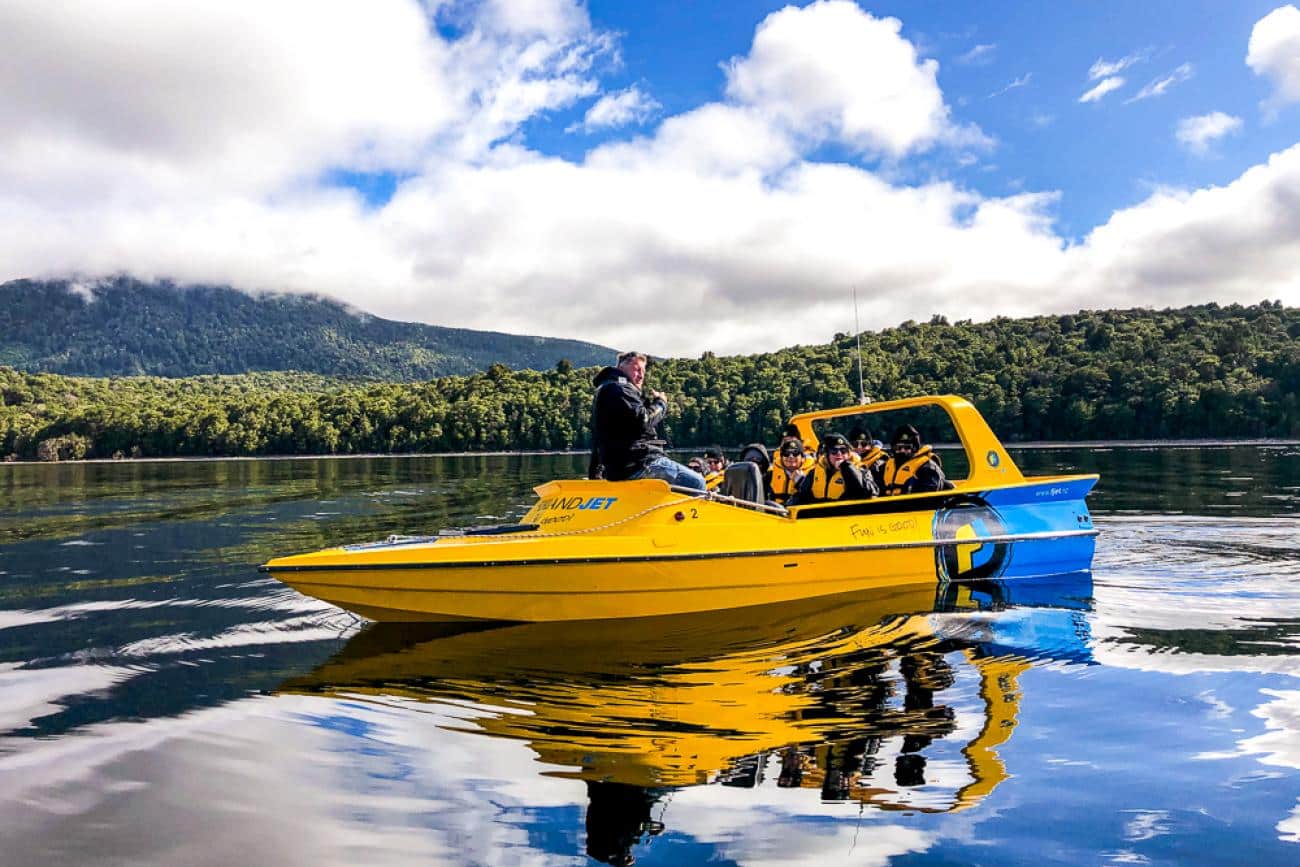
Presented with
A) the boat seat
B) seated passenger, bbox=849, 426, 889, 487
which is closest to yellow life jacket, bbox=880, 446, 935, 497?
seated passenger, bbox=849, 426, 889, 487

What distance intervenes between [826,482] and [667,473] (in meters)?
2.75

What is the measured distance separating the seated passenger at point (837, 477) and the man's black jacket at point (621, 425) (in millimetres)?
2414

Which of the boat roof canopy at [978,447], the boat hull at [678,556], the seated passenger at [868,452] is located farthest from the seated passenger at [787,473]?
the boat hull at [678,556]

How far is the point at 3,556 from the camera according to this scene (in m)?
12.9

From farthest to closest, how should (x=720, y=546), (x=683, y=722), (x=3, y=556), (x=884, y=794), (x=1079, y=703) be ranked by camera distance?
(x=3, y=556), (x=720, y=546), (x=1079, y=703), (x=683, y=722), (x=884, y=794)

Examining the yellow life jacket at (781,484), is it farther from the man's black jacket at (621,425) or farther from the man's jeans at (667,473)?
the man's black jacket at (621,425)

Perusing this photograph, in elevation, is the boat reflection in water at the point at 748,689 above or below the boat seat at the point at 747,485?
below

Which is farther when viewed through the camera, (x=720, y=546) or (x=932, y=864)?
(x=720, y=546)

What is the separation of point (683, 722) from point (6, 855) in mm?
3360

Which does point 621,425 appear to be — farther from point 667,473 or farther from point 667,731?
point 667,731

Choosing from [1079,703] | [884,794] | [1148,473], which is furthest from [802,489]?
[1148,473]

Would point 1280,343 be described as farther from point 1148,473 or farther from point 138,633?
point 138,633

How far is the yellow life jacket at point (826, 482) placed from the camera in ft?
34.1

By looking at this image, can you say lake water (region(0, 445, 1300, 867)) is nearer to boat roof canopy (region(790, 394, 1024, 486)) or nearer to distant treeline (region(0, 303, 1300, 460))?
boat roof canopy (region(790, 394, 1024, 486))
